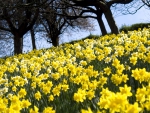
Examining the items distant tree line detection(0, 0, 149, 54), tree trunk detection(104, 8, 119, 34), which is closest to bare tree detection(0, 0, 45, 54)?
distant tree line detection(0, 0, 149, 54)

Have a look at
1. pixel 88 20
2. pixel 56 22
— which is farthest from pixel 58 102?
pixel 88 20

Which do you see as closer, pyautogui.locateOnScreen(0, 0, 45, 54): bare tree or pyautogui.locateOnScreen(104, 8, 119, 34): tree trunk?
pyautogui.locateOnScreen(104, 8, 119, 34): tree trunk

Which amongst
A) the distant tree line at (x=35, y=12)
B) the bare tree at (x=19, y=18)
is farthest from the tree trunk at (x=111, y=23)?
the bare tree at (x=19, y=18)

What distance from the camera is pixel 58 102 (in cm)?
390

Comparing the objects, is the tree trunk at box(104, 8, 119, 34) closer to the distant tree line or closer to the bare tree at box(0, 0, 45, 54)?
the distant tree line

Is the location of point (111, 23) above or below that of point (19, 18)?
below

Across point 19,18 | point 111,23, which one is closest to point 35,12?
point 19,18

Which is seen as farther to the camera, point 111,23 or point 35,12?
point 35,12

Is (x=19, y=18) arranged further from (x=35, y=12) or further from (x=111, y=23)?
(x=111, y=23)

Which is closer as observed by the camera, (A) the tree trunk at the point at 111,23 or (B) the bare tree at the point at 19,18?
(A) the tree trunk at the point at 111,23

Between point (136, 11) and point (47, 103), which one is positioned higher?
point (136, 11)

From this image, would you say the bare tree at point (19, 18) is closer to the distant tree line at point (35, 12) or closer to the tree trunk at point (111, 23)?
the distant tree line at point (35, 12)

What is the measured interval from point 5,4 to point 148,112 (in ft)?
56.2

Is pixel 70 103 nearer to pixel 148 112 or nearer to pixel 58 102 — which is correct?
pixel 58 102
